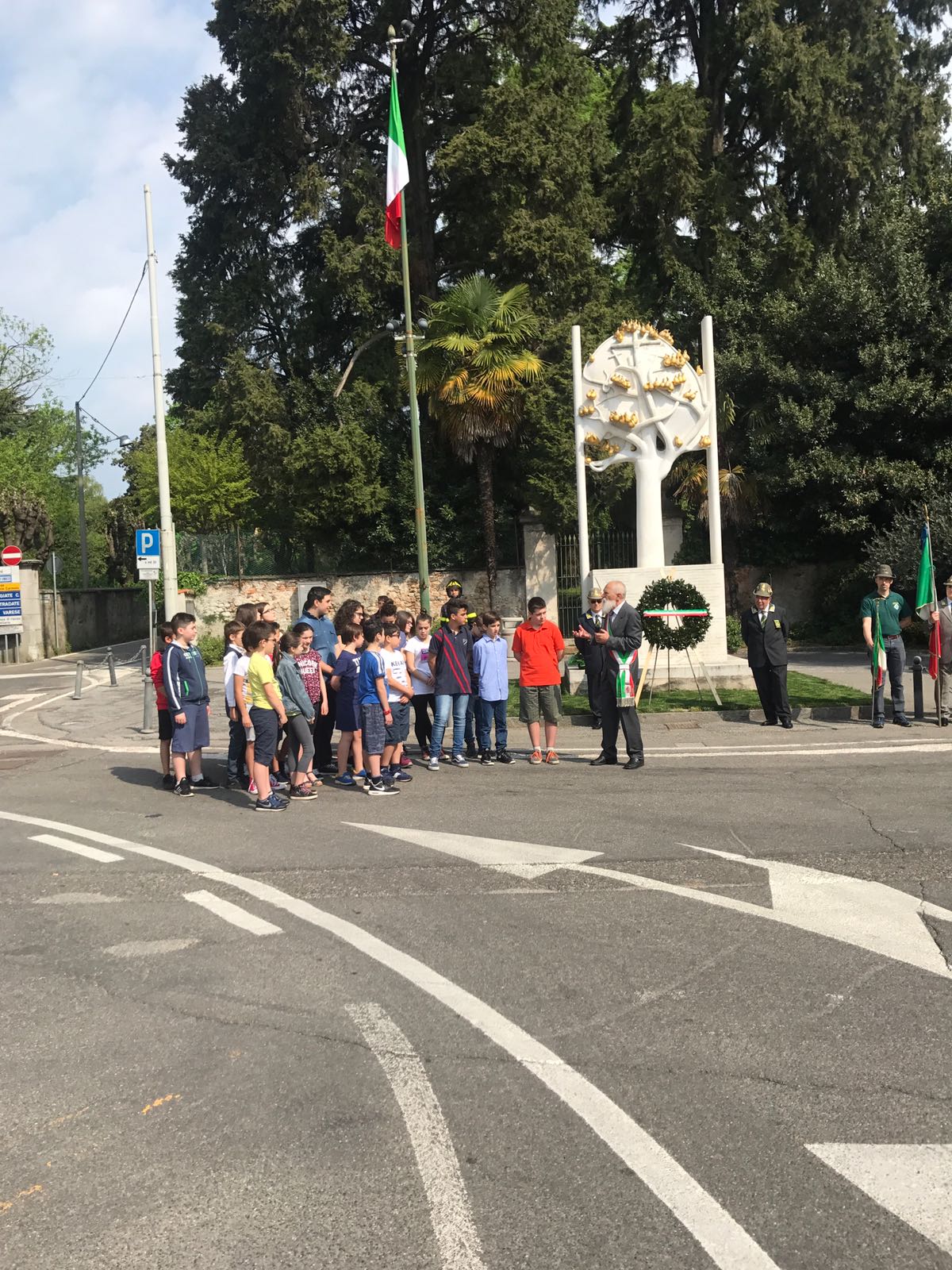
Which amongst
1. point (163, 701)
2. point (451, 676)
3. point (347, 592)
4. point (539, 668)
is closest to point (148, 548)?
point (163, 701)

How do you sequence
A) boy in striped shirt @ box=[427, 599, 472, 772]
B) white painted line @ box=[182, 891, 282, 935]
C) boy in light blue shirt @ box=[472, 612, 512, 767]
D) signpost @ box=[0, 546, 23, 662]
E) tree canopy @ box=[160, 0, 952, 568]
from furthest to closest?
1. signpost @ box=[0, 546, 23, 662]
2. tree canopy @ box=[160, 0, 952, 568]
3. boy in light blue shirt @ box=[472, 612, 512, 767]
4. boy in striped shirt @ box=[427, 599, 472, 772]
5. white painted line @ box=[182, 891, 282, 935]

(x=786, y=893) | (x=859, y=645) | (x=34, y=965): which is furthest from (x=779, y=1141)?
(x=859, y=645)

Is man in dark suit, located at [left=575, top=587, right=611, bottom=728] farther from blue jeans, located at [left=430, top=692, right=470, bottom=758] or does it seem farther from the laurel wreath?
the laurel wreath

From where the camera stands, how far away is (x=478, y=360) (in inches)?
992

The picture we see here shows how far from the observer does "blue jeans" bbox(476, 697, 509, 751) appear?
1222 cm

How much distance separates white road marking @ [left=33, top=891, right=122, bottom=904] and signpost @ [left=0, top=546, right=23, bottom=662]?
26.8 metres

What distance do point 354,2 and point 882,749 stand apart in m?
24.6

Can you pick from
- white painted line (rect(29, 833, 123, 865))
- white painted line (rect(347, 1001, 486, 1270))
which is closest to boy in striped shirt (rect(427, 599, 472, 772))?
white painted line (rect(29, 833, 123, 865))

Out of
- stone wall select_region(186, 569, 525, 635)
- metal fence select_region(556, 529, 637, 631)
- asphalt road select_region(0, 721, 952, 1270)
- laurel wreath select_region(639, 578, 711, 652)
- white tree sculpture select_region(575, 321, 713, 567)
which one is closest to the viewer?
asphalt road select_region(0, 721, 952, 1270)

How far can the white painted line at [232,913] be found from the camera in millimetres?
6270

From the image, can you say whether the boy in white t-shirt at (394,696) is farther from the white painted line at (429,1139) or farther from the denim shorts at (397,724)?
the white painted line at (429,1139)

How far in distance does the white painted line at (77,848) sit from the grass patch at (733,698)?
7.76m

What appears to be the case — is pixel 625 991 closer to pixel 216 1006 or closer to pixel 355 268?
pixel 216 1006

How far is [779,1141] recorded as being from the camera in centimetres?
369
